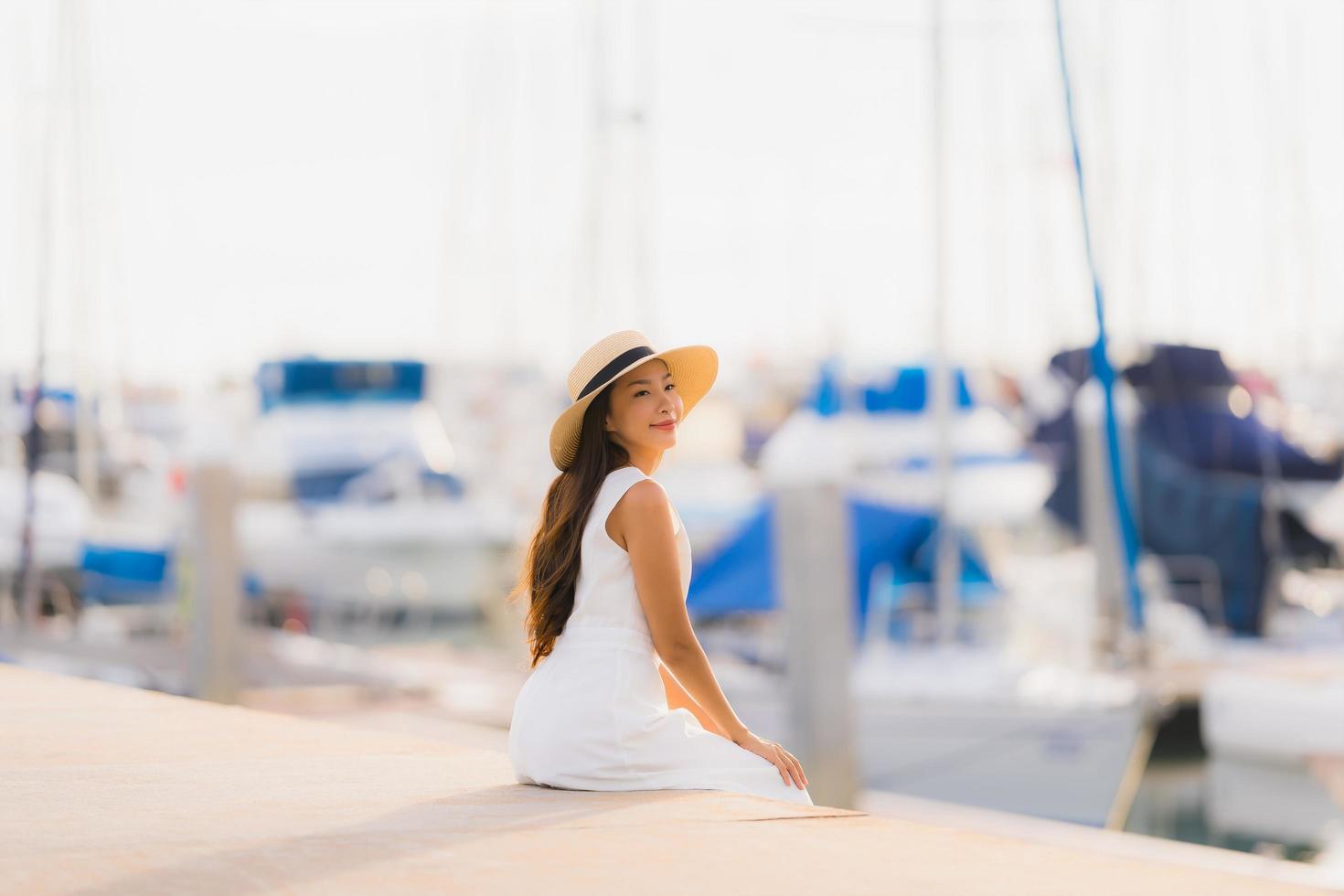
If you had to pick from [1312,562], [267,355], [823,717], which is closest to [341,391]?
[267,355]

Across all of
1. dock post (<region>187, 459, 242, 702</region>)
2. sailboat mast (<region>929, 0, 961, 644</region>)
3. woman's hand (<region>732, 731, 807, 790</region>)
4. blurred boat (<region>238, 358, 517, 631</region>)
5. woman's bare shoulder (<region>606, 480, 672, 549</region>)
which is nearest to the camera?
woman's bare shoulder (<region>606, 480, 672, 549</region>)

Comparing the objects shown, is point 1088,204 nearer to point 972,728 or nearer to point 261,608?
point 972,728

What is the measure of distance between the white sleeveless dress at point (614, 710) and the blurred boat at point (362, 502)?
59.0 ft

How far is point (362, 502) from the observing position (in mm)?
22672

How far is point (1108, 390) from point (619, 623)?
29.4ft

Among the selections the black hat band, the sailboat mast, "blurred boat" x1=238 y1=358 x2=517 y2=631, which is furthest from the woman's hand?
"blurred boat" x1=238 y1=358 x2=517 y2=631

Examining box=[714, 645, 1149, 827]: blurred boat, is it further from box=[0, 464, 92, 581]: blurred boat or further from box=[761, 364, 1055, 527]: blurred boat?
box=[0, 464, 92, 581]: blurred boat

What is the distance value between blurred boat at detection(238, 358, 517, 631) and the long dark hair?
17.9 meters

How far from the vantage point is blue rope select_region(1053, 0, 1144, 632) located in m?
11.8

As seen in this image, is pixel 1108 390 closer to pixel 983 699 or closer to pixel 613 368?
pixel 983 699

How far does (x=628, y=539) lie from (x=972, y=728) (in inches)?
298

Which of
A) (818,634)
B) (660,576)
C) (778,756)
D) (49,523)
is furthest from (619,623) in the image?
(49,523)

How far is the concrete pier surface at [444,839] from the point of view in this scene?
10.4 ft

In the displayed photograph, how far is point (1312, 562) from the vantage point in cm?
1377
